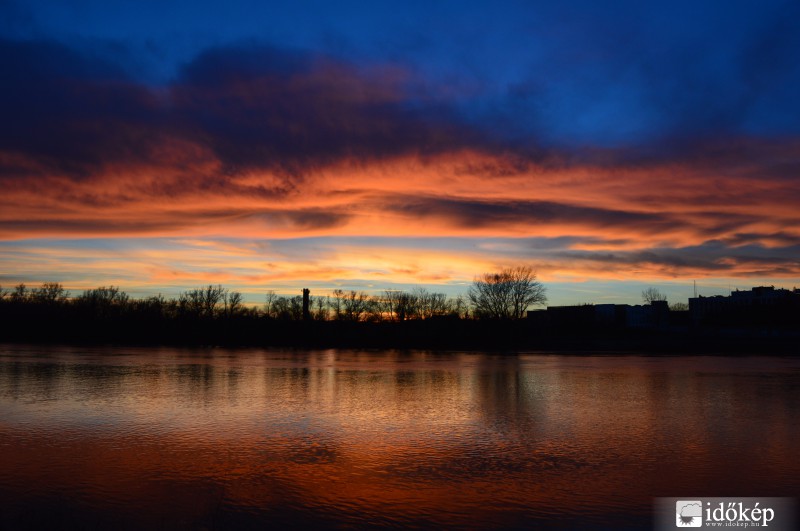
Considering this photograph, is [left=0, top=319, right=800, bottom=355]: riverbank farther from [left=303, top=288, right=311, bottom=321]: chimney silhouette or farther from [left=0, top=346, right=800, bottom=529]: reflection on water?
[left=0, top=346, right=800, bottom=529]: reflection on water

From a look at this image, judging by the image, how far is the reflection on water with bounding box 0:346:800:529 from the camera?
9.70m

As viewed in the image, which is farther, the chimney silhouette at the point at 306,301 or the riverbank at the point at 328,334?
the chimney silhouette at the point at 306,301

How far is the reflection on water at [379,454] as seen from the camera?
9.70 meters

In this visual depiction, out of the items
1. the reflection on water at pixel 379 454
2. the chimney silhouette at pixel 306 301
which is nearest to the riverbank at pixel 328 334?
the chimney silhouette at pixel 306 301

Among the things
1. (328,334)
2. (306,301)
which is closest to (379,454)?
(328,334)

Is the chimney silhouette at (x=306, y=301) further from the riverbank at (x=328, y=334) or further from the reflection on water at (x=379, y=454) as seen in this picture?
the reflection on water at (x=379, y=454)

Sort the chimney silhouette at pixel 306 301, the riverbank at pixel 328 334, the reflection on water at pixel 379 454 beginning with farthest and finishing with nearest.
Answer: the chimney silhouette at pixel 306 301 < the riverbank at pixel 328 334 < the reflection on water at pixel 379 454

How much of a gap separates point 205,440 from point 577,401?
479 inches

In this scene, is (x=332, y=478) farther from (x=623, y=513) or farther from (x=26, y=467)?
(x=26, y=467)

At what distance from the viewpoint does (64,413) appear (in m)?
18.3

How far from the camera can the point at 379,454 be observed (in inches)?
526

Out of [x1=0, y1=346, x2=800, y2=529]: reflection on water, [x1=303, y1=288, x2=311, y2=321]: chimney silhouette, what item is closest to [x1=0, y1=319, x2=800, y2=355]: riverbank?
[x1=303, y1=288, x2=311, y2=321]: chimney silhouette

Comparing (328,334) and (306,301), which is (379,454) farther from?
(306,301)

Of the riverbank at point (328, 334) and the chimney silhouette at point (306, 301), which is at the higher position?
the chimney silhouette at point (306, 301)
